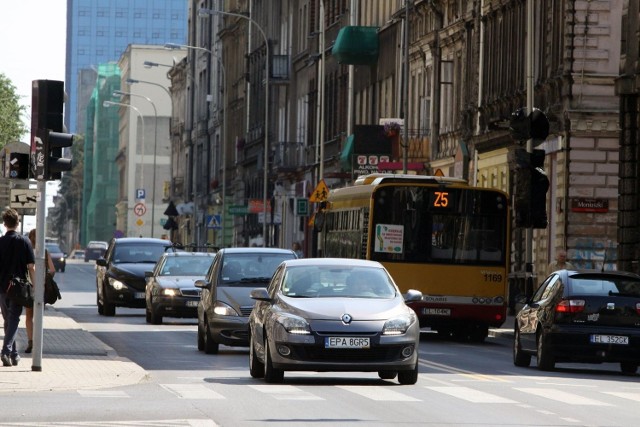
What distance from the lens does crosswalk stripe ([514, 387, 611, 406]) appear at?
754 inches

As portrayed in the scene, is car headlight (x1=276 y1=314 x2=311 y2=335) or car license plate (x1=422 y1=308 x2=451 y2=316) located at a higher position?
car headlight (x1=276 y1=314 x2=311 y2=335)

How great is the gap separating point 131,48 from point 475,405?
489ft

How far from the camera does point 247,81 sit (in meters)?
99.3

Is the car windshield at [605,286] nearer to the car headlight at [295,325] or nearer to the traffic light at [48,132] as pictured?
the car headlight at [295,325]

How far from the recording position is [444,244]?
3616 centimetres

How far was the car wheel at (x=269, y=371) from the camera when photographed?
21219 mm

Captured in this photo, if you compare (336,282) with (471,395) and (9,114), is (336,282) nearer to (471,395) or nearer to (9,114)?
(471,395)

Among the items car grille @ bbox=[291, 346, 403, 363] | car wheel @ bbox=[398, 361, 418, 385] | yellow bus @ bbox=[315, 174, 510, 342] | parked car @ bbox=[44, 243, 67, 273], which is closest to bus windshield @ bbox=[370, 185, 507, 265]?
yellow bus @ bbox=[315, 174, 510, 342]

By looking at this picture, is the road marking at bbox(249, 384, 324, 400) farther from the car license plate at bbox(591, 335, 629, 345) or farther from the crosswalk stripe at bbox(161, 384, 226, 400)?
the car license plate at bbox(591, 335, 629, 345)

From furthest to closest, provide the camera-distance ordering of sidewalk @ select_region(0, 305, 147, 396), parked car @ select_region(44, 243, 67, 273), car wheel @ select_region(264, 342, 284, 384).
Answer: parked car @ select_region(44, 243, 67, 273)
car wheel @ select_region(264, 342, 284, 384)
sidewalk @ select_region(0, 305, 147, 396)

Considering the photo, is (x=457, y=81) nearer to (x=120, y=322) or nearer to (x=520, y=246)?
(x=520, y=246)

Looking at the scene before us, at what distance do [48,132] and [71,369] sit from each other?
2.87 meters

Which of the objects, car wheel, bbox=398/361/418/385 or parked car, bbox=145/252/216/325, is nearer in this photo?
car wheel, bbox=398/361/418/385

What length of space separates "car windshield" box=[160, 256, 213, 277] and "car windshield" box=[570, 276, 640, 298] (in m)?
15.0
